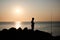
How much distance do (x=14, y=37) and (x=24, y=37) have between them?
4.71 ft

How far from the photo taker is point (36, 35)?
77.5 feet

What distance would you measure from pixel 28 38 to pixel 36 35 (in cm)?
156

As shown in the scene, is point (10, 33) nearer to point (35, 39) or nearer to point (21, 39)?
point (21, 39)

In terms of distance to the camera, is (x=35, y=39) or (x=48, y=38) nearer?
(x=35, y=39)

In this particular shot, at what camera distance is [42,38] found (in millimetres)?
23438

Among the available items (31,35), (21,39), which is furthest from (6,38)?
(31,35)

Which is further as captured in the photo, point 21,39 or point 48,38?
point 48,38

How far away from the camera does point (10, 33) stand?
23.4m

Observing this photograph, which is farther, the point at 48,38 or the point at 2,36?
the point at 48,38

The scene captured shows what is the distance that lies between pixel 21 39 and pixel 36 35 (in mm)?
2591

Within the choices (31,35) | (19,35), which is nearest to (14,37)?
(19,35)

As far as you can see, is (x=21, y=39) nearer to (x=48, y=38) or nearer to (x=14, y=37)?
(x=14, y=37)

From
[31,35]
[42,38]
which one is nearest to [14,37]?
[31,35]

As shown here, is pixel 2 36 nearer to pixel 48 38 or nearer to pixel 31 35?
pixel 31 35
